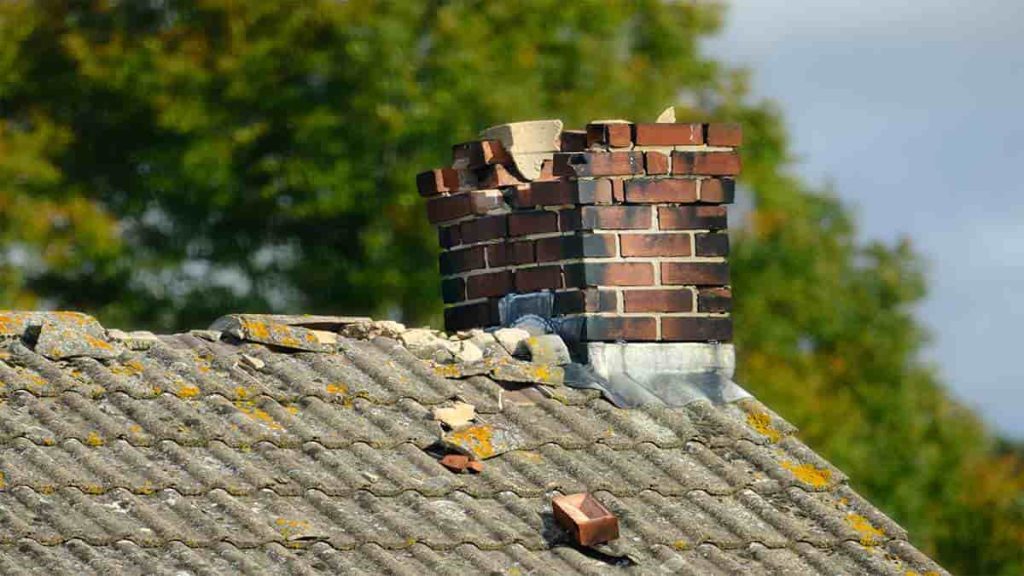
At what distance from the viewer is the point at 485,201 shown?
9.09 metres

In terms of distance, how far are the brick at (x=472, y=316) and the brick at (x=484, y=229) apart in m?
0.28

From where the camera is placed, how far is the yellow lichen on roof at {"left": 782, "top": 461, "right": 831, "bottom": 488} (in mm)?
7746

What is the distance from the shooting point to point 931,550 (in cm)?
3362

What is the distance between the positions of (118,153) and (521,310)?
2139 centimetres

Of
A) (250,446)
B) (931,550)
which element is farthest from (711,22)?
(250,446)

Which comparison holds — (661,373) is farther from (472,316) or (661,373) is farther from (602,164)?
(472,316)

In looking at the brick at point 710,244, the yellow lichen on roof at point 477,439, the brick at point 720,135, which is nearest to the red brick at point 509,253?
the brick at point 710,244

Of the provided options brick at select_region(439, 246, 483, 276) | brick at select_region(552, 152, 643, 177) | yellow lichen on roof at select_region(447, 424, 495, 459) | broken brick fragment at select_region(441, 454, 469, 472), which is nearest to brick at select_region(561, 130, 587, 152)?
brick at select_region(552, 152, 643, 177)

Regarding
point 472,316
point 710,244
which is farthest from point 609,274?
point 472,316

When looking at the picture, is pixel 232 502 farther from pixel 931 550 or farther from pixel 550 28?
pixel 931 550

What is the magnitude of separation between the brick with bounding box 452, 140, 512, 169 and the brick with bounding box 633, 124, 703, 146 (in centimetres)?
66

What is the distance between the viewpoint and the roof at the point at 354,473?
252 inches

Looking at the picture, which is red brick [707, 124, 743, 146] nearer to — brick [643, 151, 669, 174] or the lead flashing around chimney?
brick [643, 151, 669, 174]

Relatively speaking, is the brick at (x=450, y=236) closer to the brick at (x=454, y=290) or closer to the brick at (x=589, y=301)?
the brick at (x=454, y=290)
